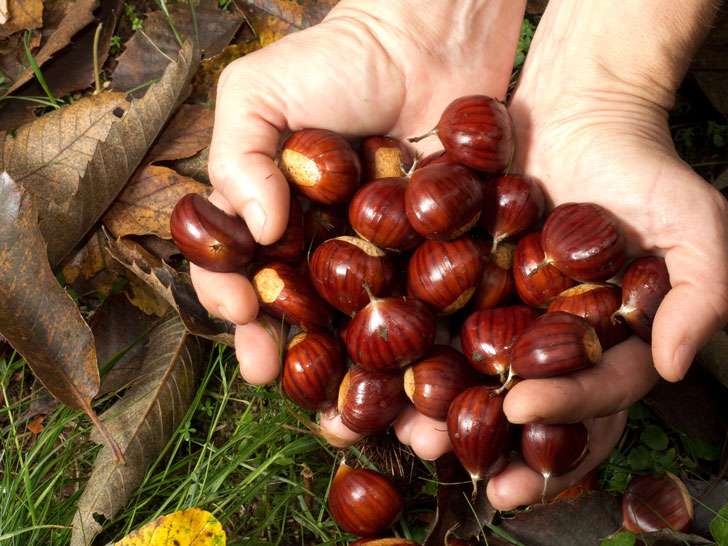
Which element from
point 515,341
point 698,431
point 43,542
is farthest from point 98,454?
point 698,431

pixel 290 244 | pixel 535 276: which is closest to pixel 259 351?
pixel 290 244

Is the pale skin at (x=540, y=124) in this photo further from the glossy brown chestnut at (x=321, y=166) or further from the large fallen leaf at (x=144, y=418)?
the large fallen leaf at (x=144, y=418)

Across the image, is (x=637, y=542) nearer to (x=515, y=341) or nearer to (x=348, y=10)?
(x=515, y=341)

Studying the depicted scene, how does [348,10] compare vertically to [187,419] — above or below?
above

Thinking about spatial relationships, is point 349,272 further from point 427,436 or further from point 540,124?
point 540,124

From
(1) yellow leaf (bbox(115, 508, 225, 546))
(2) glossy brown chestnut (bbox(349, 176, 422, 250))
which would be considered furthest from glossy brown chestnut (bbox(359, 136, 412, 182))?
(1) yellow leaf (bbox(115, 508, 225, 546))

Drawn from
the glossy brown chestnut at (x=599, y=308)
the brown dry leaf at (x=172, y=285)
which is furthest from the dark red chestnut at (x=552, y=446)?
the brown dry leaf at (x=172, y=285)

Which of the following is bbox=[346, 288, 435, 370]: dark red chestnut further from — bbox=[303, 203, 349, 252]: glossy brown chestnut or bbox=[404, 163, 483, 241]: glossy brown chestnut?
bbox=[303, 203, 349, 252]: glossy brown chestnut
